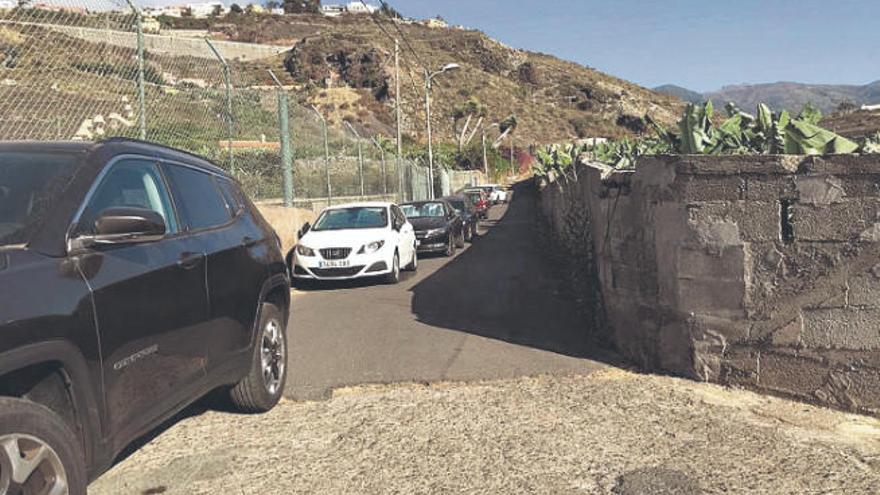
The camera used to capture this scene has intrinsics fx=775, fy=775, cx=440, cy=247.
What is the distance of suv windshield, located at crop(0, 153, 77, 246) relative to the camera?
3.28 metres

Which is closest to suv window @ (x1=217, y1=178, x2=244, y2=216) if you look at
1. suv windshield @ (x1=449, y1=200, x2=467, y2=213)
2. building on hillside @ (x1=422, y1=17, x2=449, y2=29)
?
suv windshield @ (x1=449, y1=200, x2=467, y2=213)

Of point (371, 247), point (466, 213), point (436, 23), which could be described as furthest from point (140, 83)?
point (436, 23)

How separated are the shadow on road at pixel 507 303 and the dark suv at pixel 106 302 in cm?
352

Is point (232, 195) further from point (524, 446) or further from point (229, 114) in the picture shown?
point (229, 114)

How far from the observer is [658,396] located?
5672 mm

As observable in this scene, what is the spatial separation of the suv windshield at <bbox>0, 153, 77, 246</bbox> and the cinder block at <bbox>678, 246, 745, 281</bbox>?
14.0ft

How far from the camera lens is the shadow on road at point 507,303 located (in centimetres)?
795

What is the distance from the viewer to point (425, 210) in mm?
19812

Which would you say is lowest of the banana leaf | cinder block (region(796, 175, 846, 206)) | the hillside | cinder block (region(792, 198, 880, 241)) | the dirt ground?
the dirt ground

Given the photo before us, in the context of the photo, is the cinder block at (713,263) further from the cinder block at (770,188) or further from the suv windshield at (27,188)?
the suv windshield at (27,188)

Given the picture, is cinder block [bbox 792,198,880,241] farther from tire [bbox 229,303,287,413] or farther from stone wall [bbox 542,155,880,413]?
tire [bbox 229,303,287,413]

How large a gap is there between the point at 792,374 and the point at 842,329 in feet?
1.53

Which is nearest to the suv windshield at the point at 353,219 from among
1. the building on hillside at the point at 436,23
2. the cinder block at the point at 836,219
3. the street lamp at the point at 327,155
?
the street lamp at the point at 327,155

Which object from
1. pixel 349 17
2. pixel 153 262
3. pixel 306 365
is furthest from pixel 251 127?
pixel 349 17
